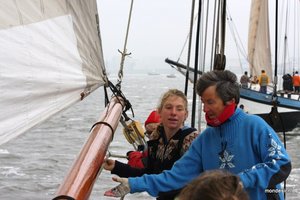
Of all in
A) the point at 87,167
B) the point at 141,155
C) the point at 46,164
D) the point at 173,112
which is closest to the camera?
the point at 87,167

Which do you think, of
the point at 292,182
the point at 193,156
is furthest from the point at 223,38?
the point at 292,182

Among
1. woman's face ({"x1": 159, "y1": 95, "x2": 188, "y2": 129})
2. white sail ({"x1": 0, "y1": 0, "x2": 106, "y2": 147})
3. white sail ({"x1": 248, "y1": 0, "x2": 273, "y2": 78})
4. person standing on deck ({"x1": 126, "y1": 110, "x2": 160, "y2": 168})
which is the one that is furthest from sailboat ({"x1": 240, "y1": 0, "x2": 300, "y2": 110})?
woman's face ({"x1": 159, "y1": 95, "x2": 188, "y2": 129})

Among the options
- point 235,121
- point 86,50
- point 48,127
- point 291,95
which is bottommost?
point 48,127

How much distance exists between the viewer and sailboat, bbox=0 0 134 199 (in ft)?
6.74

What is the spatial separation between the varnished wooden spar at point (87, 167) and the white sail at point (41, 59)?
0.80ft

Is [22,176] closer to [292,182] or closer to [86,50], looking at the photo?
[292,182]

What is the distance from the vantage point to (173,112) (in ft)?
8.77

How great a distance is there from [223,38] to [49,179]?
346 inches

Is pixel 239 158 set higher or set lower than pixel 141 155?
higher

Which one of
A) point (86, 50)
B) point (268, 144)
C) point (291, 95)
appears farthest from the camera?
point (291, 95)

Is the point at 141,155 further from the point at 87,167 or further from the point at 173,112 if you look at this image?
the point at 87,167

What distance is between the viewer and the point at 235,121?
7.08 ft

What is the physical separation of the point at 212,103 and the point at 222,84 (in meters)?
0.08

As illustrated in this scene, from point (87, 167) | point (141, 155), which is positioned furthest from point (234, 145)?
point (141, 155)
